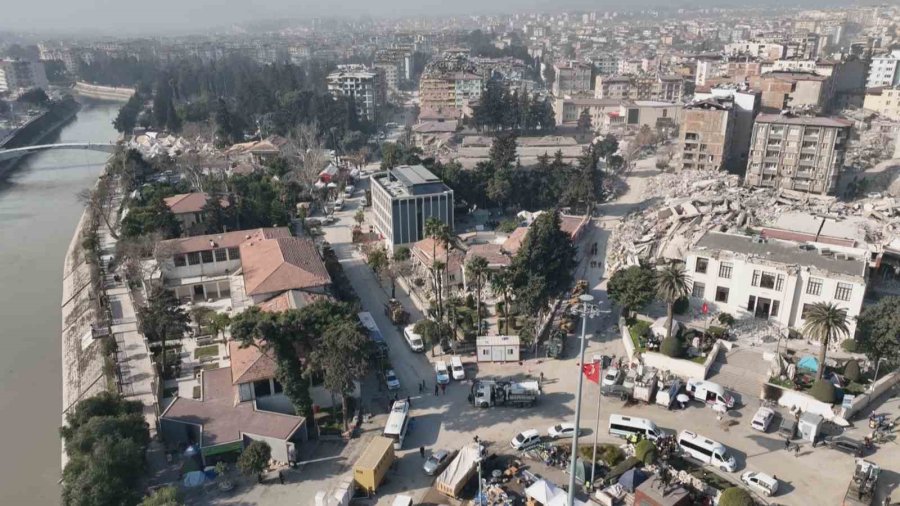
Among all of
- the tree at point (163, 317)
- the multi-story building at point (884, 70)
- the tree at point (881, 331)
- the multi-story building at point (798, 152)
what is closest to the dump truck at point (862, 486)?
the tree at point (881, 331)

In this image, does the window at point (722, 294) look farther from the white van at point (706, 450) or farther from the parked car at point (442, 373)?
the parked car at point (442, 373)

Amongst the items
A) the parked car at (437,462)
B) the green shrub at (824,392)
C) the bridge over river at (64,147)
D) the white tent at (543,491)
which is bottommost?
the parked car at (437,462)

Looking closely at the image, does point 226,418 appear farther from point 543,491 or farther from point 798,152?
point 798,152

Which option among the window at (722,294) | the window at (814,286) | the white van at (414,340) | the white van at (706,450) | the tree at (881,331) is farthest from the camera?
the window at (722,294)

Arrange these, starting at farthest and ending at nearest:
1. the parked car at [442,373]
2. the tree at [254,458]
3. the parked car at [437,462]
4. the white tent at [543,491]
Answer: the parked car at [442,373] < the parked car at [437,462] < the tree at [254,458] < the white tent at [543,491]

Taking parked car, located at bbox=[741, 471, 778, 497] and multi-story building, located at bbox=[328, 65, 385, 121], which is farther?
multi-story building, located at bbox=[328, 65, 385, 121]

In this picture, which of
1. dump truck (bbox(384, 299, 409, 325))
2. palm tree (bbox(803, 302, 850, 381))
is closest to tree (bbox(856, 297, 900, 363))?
palm tree (bbox(803, 302, 850, 381))

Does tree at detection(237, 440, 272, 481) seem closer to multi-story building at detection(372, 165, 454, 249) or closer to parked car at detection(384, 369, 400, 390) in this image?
parked car at detection(384, 369, 400, 390)
